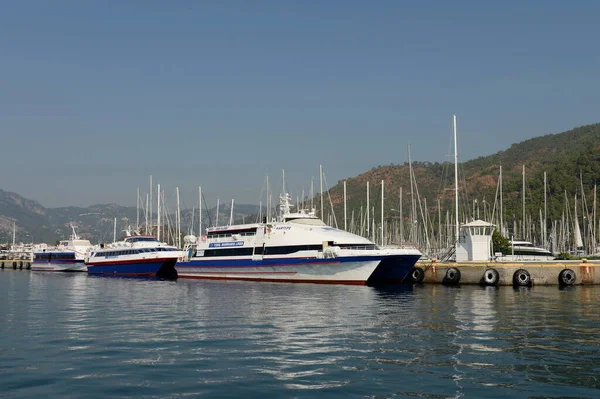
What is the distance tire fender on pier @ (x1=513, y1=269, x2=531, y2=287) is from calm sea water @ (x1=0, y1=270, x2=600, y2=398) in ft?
40.2

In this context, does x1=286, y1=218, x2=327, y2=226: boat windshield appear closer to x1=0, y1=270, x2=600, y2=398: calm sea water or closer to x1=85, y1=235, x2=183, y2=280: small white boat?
x1=85, y1=235, x2=183, y2=280: small white boat

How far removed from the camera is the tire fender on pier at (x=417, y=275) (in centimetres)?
5428

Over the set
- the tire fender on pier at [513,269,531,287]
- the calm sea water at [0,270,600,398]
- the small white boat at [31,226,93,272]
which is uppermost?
the small white boat at [31,226,93,272]

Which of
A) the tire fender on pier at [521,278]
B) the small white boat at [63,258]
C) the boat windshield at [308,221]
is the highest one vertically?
the boat windshield at [308,221]

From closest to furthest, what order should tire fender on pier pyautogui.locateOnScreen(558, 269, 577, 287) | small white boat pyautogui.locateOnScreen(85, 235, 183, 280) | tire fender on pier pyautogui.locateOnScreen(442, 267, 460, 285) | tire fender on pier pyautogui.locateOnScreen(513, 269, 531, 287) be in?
tire fender on pier pyautogui.locateOnScreen(558, 269, 577, 287), tire fender on pier pyautogui.locateOnScreen(513, 269, 531, 287), tire fender on pier pyautogui.locateOnScreen(442, 267, 460, 285), small white boat pyautogui.locateOnScreen(85, 235, 183, 280)

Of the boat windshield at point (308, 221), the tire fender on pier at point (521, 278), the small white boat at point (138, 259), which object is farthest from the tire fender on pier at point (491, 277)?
the small white boat at point (138, 259)

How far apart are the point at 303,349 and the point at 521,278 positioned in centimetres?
3380

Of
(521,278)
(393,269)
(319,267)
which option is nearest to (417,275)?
(393,269)

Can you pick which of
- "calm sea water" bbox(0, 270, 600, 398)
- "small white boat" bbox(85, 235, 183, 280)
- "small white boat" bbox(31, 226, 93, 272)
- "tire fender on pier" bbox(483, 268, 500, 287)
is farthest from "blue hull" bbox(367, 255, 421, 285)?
"small white boat" bbox(31, 226, 93, 272)

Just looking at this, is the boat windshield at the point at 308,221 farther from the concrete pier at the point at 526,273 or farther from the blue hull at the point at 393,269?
the concrete pier at the point at 526,273

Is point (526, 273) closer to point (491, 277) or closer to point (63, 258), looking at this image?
point (491, 277)

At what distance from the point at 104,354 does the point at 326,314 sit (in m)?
12.9

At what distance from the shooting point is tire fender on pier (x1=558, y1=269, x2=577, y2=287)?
4900cm

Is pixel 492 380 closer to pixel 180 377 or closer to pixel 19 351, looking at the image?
pixel 180 377
